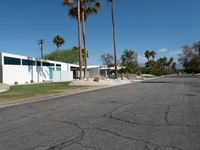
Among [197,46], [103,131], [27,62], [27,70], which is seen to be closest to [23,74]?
[27,70]

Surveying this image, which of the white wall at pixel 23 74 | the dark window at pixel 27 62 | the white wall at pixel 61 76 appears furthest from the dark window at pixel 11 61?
the white wall at pixel 61 76

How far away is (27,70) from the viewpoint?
39250 millimetres

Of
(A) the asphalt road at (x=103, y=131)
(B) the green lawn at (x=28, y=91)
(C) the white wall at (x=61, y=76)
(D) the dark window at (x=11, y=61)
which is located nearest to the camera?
(A) the asphalt road at (x=103, y=131)

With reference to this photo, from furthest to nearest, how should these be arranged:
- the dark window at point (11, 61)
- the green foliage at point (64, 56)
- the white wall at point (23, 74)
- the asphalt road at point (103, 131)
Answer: the green foliage at point (64, 56), the dark window at point (11, 61), the white wall at point (23, 74), the asphalt road at point (103, 131)

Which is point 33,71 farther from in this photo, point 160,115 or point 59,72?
point 160,115

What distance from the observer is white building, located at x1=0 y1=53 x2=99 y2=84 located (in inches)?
1330

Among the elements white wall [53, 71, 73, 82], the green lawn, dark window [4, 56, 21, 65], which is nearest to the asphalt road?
the green lawn

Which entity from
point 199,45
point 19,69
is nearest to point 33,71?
point 19,69

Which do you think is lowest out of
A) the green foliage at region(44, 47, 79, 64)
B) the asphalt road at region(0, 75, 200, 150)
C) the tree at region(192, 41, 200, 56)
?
the asphalt road at region(0, 75, 200, 150)

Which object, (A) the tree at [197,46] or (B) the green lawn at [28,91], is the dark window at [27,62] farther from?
(A) the tree at [197,46]

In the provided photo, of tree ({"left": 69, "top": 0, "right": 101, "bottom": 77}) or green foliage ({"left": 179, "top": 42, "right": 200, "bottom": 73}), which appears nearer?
tree ({"left": 69, "top": 0, "right": 101, "bottom": 77})

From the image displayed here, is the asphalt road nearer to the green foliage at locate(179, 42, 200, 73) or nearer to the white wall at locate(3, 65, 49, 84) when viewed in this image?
the white wall at locate(3, 65, 49, 84)

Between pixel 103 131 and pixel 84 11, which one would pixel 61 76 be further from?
pixel 103 131

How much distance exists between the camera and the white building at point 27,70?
33791mm
